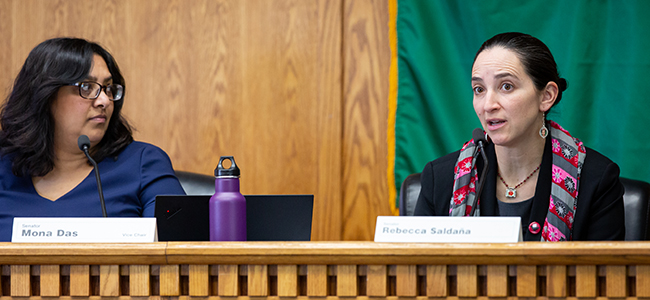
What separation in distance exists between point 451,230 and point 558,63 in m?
1.34

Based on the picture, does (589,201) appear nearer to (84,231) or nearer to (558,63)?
(558,63)

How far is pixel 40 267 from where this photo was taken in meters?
0.72

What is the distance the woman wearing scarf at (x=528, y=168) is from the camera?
126 centimetres

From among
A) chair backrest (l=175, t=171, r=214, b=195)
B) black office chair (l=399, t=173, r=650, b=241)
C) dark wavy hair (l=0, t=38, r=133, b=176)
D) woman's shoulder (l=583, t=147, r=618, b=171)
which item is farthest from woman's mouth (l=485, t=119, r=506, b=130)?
dark wavy hair (l=0, t=38, r=133, b=176)

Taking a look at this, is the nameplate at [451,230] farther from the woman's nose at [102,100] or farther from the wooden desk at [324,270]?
the woman's nose at [102,100]

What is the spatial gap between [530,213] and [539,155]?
157mm

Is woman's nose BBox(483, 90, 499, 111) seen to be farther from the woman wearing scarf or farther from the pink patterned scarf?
the pink patterned scarf

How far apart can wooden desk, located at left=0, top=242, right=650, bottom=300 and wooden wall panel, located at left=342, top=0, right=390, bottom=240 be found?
4.25 feet

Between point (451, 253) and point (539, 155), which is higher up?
point (539, 155)

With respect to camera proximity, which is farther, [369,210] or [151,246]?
[369,210]

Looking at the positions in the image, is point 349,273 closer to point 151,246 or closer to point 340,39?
point 151,246

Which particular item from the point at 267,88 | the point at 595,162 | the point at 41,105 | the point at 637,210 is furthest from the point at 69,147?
the point at 637,210

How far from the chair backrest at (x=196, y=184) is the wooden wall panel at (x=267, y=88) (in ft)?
1.12

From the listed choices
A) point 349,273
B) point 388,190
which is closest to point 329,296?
point 349,273
